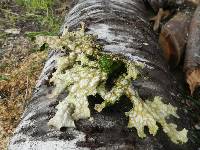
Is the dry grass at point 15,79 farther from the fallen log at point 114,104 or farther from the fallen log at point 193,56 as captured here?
the fallen log at point 193,56

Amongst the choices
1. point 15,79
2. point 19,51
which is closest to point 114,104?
point 15,79

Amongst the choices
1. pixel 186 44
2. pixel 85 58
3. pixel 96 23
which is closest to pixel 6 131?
pixel 96 23

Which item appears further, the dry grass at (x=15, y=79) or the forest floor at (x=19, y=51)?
the forest floor at (x=19, y=51)

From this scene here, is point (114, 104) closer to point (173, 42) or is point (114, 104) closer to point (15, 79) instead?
point (173, 42)

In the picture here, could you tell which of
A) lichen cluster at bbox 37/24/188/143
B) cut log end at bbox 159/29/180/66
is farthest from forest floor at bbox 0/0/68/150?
cut log end at bbox 159/29/180/66

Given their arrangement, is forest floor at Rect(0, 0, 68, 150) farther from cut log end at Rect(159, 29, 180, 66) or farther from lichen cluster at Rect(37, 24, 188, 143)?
cut log end at Rect(159, 29, 180, 66)

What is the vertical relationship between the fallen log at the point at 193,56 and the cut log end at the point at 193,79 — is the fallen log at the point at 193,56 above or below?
above

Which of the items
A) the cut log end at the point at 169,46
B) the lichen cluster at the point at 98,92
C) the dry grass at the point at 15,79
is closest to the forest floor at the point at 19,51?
the dry grass at the point at 15,79
